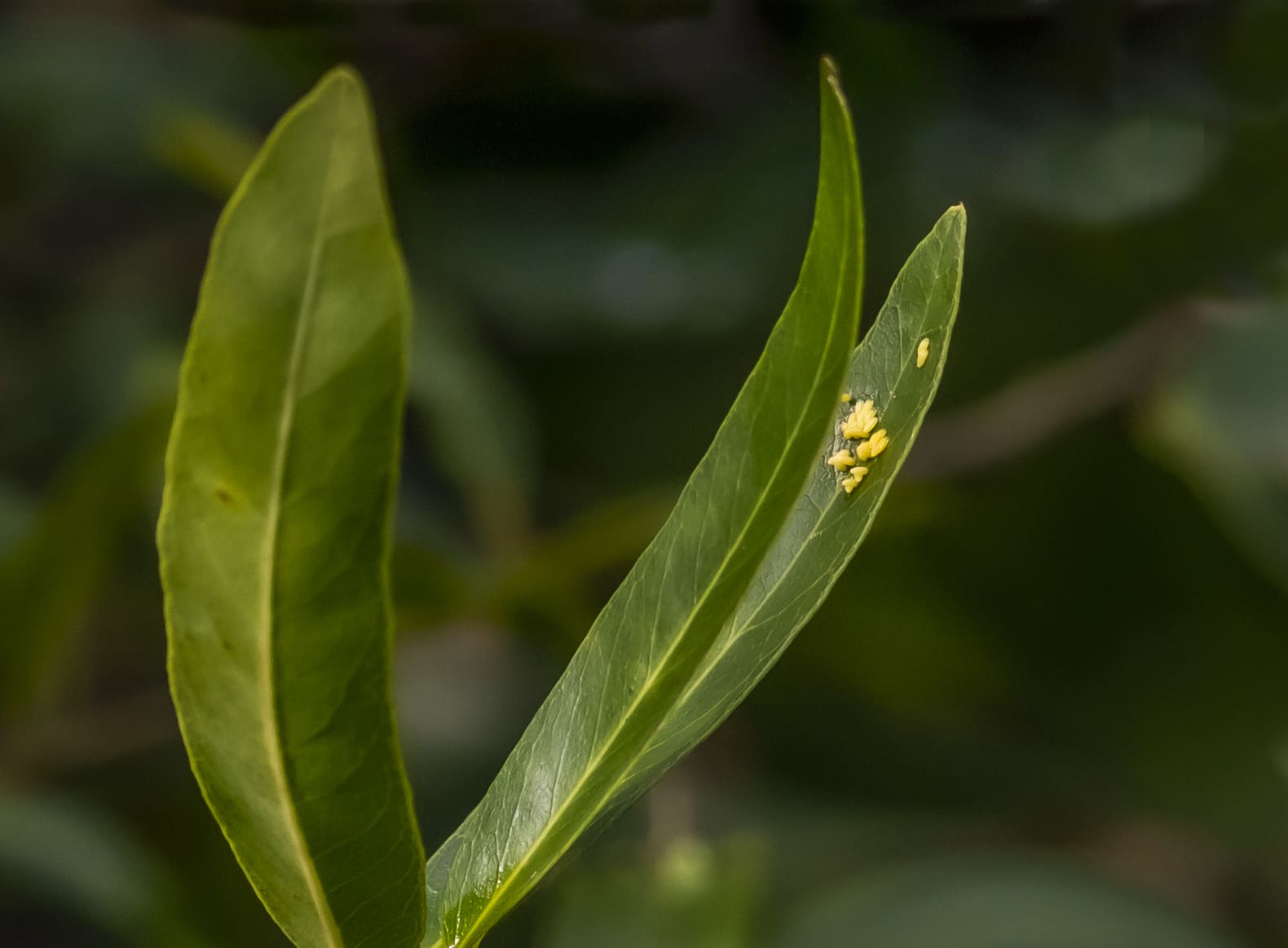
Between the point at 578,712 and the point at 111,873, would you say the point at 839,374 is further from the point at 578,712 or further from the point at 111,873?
the point at 111,873

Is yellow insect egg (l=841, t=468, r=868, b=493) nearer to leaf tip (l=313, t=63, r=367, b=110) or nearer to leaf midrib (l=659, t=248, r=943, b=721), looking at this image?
leaf midrib (l=659, t=248, r=943, b=721)

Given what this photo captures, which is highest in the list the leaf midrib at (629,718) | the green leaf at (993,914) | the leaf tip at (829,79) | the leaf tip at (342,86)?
the leaf tip at (342,86)

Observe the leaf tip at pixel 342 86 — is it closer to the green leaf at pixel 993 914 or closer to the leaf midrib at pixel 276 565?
the leaf midrib at pixel 276 565

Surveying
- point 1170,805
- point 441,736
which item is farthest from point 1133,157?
point 441,736

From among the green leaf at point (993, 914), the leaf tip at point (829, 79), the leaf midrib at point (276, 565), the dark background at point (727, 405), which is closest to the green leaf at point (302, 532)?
the leaf midrib at point (276, 565)

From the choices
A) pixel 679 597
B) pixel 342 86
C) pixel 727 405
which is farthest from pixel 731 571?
pixel 727 405

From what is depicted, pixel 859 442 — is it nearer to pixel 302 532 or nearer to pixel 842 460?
pixel 842 460

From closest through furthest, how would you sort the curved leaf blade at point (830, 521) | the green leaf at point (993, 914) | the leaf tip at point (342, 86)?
the leaf tip at point (342, 86), the curved leaf blade at point (830, 521), the green leaf at point (993, 914)

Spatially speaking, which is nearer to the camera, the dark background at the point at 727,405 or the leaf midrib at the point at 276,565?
the leaf midrib at the point at 276,565

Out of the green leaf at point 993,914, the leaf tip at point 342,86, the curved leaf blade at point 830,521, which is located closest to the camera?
the leaf tip at point 342,86

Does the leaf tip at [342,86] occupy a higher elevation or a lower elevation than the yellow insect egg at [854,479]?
higher
